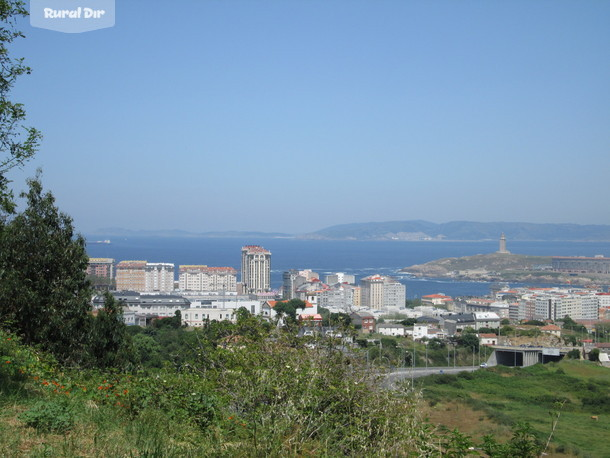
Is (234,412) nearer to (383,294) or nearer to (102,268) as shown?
(383,294)

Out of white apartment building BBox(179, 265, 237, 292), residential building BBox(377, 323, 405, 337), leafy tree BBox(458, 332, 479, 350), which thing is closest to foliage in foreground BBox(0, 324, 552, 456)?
leafy tree BBox(458, 332, 479, 350)

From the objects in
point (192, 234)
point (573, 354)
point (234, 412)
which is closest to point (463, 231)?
point (192, 234)

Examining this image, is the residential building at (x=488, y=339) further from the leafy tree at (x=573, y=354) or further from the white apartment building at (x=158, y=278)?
the white apartment building at (x=158, y=278)

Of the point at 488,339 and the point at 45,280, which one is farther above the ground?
the point at 45,280

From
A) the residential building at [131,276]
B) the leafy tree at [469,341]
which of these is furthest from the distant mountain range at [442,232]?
the leafy tree at [469,341]

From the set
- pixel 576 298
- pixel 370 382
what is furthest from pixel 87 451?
pixel 576 298

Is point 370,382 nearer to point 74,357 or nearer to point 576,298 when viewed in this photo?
point 74,357
